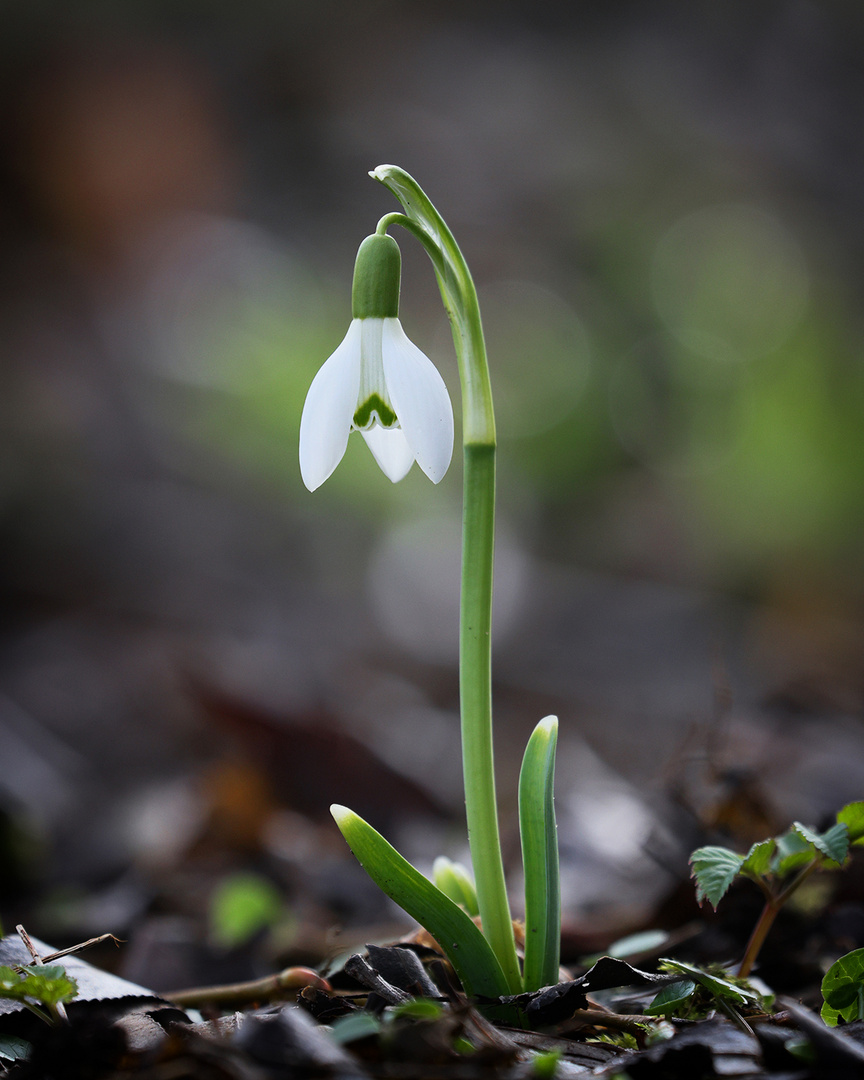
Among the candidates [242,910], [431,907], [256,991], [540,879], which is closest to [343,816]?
[431,907]

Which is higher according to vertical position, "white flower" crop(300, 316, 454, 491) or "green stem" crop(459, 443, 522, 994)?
"white flower" crop(300, 316, 454, 491)

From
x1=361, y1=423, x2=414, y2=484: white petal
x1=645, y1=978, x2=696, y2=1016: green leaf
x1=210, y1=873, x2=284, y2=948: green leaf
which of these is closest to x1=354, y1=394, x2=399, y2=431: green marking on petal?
x1=361, y1=423, x2=414, y2=484: white petal

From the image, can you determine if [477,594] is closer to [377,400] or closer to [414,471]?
[377,400]

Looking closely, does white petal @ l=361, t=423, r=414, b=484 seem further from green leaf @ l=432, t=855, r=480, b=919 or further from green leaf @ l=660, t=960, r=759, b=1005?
green leaf @ l=660, t=960, r=759, b=1005

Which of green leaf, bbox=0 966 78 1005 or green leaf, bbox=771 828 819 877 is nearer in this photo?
green leaf, bbox=0 966 78 1005

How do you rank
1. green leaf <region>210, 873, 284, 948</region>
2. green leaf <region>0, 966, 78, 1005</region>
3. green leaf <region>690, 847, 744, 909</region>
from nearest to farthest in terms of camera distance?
1. green leaf <region>0, 966, 78, 1005</region>
2. green leaf <region>690, 847, 744, 909</region>
3. green leaf <region>210, 873, 284, 948</region>

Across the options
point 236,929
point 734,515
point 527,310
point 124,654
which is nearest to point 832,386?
point 734,515

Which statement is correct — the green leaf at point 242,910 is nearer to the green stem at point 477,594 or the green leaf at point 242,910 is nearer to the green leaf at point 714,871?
the green stem at point 477,594
